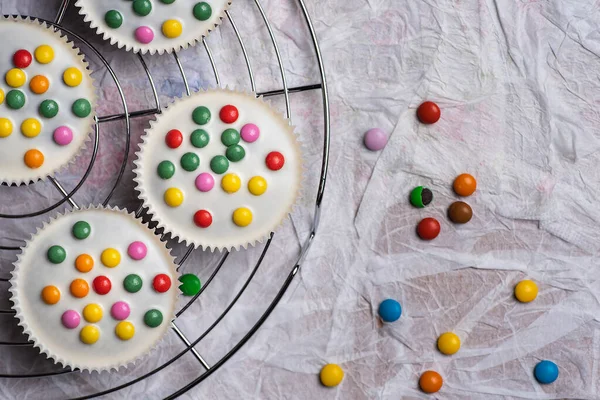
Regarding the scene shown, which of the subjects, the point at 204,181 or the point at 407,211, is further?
the point at 407,211

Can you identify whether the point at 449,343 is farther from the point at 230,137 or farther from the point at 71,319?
the point at 71,319

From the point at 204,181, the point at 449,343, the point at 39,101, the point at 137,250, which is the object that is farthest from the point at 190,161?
the point at 449,343

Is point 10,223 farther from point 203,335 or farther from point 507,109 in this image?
point 507,109

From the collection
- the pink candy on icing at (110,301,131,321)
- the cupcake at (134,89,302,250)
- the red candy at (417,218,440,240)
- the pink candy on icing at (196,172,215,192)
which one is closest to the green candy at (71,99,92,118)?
the cupcake at (134,89,302,250)

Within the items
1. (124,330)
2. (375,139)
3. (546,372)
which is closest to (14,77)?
(124,330)

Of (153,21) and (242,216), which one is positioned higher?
(153,21)

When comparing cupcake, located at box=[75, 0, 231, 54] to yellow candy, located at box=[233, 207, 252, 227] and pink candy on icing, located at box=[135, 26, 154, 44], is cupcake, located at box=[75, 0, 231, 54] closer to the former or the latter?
pink candy on icing, located at box=[135, 26, 154, 44]

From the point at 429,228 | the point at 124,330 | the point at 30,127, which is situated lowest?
the point at 429,228

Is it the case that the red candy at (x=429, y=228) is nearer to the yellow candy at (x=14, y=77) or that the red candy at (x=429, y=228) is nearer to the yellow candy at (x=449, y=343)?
the yellow candy at (x=449, y=343)
